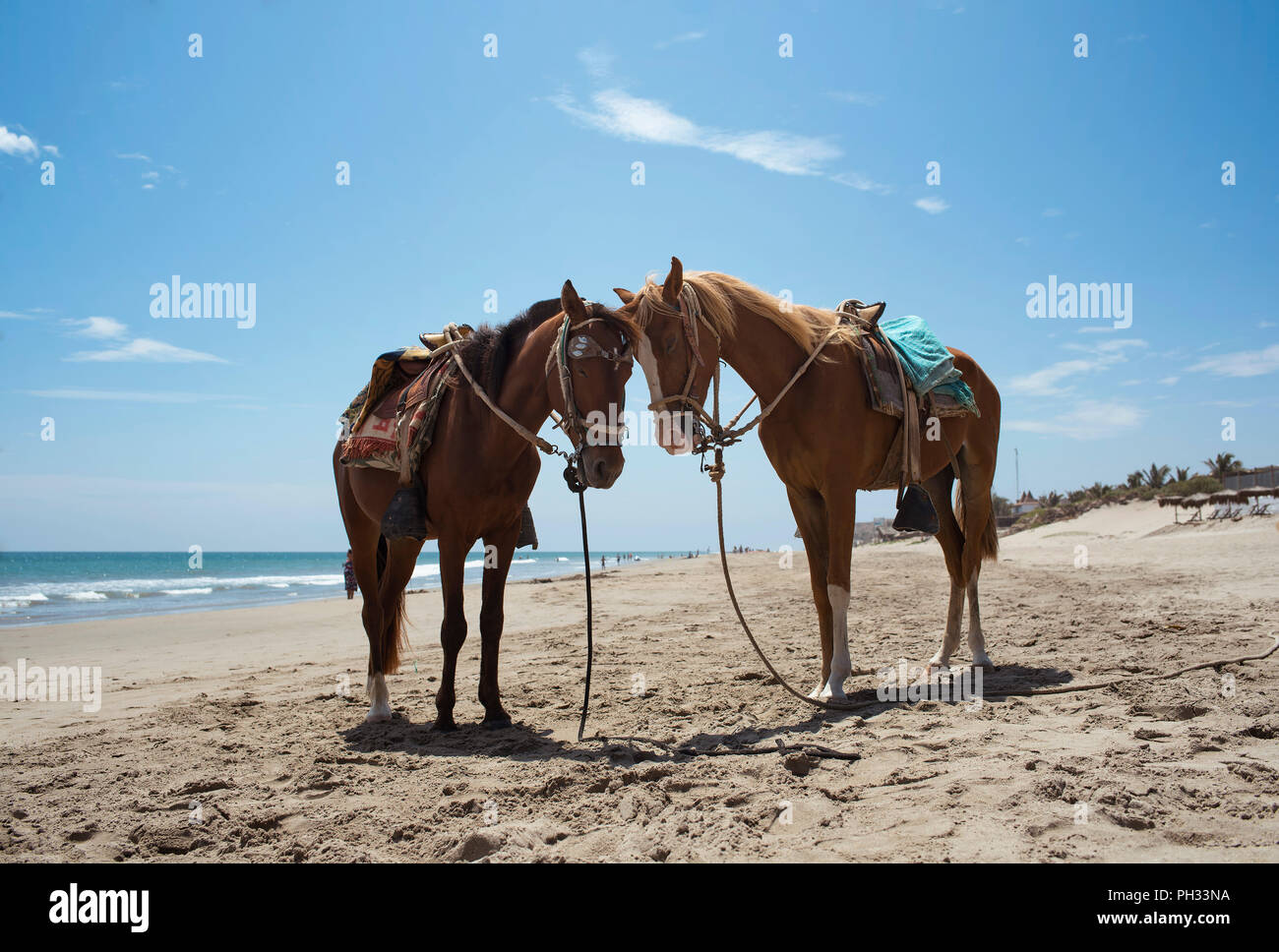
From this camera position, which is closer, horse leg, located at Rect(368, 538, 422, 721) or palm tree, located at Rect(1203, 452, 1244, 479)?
horse leg, located at Rect(368, 538, 422, 721)

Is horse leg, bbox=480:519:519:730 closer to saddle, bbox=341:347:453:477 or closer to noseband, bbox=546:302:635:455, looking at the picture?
saddle, bbox=341:347:453:477

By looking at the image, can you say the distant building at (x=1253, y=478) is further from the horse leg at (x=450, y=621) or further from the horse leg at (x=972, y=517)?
the horse leg at (x=450, y=621)

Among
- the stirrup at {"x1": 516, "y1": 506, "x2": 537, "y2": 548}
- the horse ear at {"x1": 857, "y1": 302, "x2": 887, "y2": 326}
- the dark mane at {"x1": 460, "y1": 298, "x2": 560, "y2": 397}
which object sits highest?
the horse ear at {"x1": 857, "y1": 302, "x2": 887, "y2": 326}

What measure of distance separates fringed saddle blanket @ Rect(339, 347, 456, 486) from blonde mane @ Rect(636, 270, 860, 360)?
5.18 feet

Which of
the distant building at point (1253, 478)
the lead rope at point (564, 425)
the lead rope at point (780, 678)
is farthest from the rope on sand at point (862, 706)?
the distant building at point (1253, 478)

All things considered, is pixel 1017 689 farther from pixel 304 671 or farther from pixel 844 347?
pixel 304 671

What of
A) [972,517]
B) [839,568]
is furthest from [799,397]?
[972,517]

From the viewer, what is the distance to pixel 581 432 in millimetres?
3820

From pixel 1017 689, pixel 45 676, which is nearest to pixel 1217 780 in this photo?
pixel 1017 689

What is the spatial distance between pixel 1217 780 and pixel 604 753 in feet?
8.28

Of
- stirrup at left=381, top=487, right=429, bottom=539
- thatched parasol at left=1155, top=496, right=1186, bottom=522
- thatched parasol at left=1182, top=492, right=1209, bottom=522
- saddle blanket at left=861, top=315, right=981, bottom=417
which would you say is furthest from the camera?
thatched parasol at left=1155, top=496, right=1186, bottom=522

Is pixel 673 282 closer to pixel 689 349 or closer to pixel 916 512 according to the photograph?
pixel 689 349

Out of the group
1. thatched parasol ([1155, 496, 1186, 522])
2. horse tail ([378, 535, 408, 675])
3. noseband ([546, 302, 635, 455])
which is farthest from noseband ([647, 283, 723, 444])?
thatched parasol ([1155, 496, 1186, 522])

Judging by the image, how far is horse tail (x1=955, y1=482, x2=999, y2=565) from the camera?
19.5 feet
